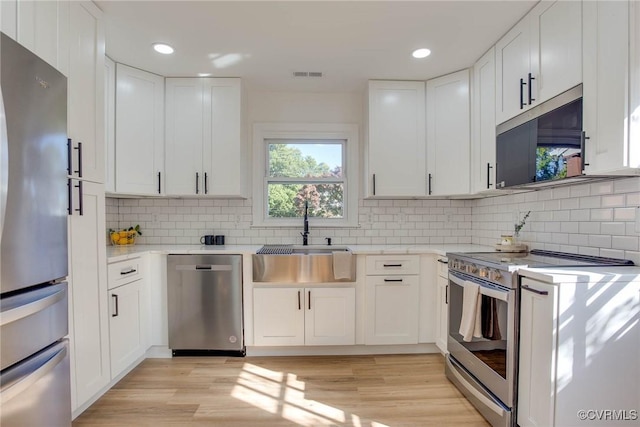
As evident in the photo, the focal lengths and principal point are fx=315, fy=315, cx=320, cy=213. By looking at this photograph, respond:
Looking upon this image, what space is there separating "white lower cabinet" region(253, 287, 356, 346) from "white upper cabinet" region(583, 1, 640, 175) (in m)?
1.99

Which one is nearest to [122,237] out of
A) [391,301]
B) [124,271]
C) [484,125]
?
[124,271]

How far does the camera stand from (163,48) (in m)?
2.46

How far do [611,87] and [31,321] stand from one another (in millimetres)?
2815

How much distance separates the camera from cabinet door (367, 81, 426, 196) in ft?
9.96

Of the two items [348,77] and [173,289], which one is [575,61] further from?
[173,289]

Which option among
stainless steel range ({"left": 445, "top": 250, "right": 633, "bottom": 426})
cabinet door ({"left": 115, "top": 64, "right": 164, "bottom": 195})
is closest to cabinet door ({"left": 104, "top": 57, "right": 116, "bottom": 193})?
cabinet door ({"left": 115, "top": 64, "right": 164, "bottom": 195})

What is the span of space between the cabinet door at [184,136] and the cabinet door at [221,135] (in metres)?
0.05

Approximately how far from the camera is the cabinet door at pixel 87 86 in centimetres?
178

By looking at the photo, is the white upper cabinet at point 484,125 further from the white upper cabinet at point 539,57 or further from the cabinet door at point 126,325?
the cabinet door at point 126,325

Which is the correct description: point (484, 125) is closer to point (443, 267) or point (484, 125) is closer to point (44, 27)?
point (443, 267)

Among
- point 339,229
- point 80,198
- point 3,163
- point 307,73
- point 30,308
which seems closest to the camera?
point 3,163

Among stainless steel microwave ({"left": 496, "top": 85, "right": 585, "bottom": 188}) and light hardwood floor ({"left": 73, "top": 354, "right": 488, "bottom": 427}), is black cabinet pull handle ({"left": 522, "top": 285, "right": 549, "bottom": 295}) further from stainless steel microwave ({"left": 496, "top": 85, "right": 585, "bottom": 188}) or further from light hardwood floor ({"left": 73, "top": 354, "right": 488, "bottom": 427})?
light hardwood floor ({"left": 73, "top": 354, "right": 488, "bottom": 427})

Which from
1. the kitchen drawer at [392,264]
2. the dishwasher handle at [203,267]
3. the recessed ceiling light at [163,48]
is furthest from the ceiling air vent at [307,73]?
the dishwasher handle at [203,267]

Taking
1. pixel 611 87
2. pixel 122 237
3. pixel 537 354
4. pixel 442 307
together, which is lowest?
pixel 442 307
